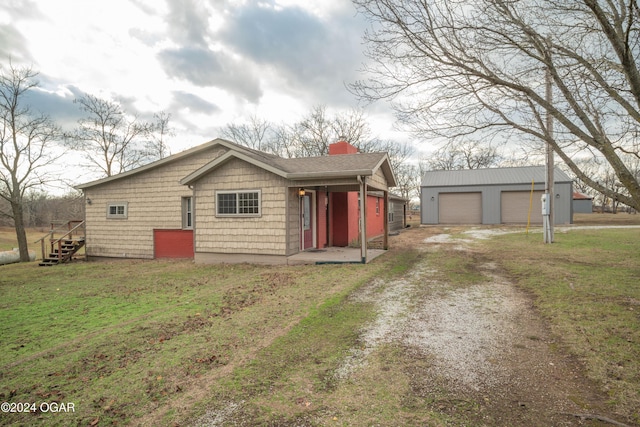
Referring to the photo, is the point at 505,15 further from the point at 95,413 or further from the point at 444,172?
the point at 444,172

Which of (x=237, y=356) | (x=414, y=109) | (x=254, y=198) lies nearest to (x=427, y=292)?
(x=414, y=109)

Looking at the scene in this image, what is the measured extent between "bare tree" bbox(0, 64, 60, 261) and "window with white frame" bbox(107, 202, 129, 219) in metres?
6.59

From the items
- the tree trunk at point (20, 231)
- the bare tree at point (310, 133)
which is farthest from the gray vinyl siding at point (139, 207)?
the bare tree at point (310, 133)

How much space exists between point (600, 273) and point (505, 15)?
6685mm

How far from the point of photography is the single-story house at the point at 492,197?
987 inches

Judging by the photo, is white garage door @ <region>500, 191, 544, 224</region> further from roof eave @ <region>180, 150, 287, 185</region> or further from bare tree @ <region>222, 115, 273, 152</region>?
bare tree @ <region>222, 115, 273, 152</region>

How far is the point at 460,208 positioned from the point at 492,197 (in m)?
2.63

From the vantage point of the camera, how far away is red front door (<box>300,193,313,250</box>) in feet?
38.8

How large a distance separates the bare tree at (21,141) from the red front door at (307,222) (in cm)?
1532

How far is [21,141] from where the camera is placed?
1697 cm

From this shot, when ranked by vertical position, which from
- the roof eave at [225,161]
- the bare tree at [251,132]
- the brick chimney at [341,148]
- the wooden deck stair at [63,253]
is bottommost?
the wooden deck stair at [63,253]

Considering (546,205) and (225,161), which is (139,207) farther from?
(546,205)

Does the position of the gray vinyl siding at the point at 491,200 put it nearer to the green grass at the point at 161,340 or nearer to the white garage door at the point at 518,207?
the white garage door at the point at 518,207

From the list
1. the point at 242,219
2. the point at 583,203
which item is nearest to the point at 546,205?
the point at 242,219
